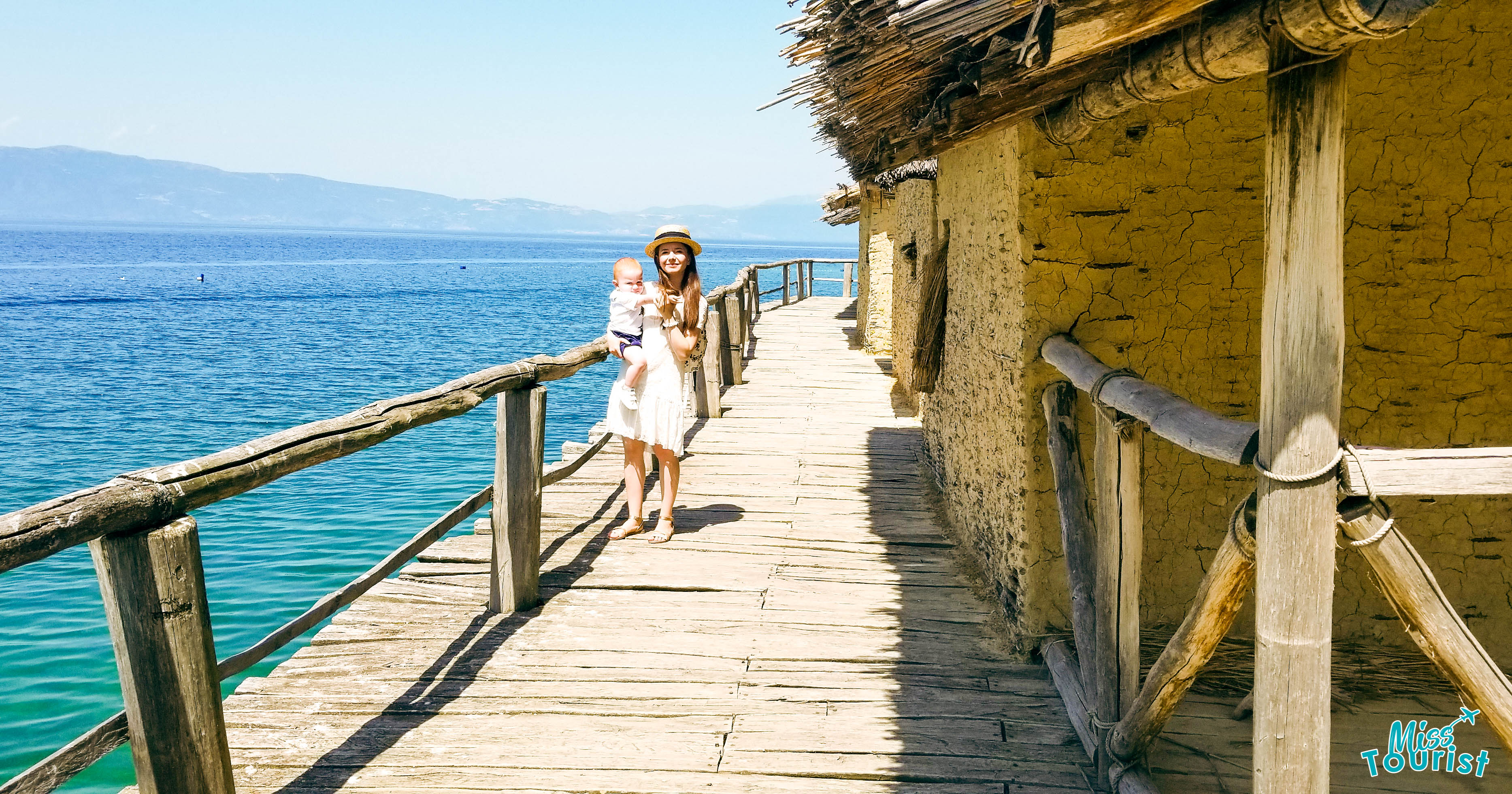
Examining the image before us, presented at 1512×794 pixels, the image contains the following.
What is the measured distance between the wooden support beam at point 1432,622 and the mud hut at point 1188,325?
0.7 inches

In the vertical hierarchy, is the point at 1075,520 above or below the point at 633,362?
below

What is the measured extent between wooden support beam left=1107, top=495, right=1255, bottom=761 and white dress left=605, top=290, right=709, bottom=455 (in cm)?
276

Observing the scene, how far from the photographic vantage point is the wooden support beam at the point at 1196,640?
219 cm

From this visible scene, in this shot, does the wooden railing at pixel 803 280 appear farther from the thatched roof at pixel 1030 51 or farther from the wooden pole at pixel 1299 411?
the wooden pole at pixel 1299 411

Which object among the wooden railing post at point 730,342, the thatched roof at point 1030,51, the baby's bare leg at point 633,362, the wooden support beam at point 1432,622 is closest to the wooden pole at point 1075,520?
the thatched roof at point 1030,51

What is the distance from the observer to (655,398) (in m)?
5.02

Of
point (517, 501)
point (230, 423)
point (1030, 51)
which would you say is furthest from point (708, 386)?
point (230, 423)

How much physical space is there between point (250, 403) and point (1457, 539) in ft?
71.0

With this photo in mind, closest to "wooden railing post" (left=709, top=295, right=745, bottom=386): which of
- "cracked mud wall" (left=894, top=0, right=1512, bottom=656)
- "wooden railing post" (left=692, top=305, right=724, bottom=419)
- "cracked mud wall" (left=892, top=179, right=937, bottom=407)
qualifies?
"wooden railing post" (left=692, top=305, right=724, bottom=419)

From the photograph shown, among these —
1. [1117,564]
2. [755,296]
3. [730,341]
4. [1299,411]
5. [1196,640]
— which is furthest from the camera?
[755,296]

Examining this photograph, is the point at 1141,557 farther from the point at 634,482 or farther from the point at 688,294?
the point at 634,482

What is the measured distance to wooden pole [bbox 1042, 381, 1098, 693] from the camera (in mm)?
3236

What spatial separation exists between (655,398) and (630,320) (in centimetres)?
42

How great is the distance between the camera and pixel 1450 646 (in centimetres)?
197
